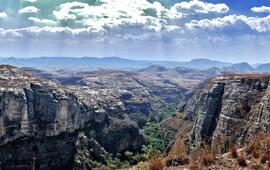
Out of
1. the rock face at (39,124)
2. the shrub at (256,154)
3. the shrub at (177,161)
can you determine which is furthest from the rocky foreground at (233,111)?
the rock face at (39,124)

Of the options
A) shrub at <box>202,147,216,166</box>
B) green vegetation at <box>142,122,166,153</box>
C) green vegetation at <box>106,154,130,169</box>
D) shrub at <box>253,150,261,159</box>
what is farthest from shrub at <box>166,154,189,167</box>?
green vegetation at <box>142,122,166,153</box>

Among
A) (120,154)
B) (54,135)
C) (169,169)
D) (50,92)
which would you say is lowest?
(120,154)

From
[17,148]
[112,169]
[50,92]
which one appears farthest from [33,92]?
[112,169]

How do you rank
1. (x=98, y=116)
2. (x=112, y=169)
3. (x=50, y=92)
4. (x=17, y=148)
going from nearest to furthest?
(x=17, y=148)
(x=112, y=169)
(x=50, y=92)
(x=98, y=116)

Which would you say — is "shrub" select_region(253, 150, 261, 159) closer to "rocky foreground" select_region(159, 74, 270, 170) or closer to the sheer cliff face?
"rocky foreground" select_region(159, 74, 270, 170)

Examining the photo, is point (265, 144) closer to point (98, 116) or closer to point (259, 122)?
point (259, 122)

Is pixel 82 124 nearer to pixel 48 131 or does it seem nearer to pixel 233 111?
pixel 48 131
